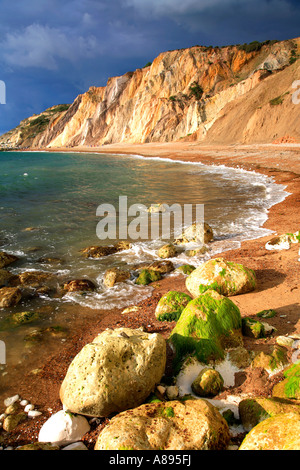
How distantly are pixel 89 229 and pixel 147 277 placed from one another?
540 cm

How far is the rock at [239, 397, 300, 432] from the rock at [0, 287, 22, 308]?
542cm

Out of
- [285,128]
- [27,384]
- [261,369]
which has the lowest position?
[27,384]

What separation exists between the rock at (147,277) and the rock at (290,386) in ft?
13.8

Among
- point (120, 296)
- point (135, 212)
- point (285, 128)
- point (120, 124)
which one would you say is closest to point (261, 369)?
point (120, 296)

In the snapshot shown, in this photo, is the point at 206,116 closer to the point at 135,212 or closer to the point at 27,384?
the point at 135,212

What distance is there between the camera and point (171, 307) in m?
5.37

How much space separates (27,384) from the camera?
4090 mm

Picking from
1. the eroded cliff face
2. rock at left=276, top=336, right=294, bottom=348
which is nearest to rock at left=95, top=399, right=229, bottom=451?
rock at left=276, top=336, right=294, bottom=348

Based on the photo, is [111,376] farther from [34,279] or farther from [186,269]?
[34,279]

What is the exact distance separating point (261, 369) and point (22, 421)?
3.09 meters

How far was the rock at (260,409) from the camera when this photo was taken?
2.74m

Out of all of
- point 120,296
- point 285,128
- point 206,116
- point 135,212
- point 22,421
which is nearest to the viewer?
point 22,421

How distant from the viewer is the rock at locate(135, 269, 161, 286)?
7.17 m

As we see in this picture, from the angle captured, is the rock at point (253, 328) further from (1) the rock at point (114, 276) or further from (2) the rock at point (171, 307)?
(1) the rock at point (114, 276)
